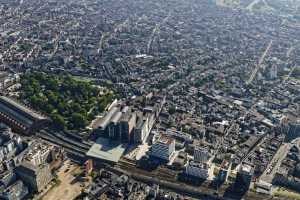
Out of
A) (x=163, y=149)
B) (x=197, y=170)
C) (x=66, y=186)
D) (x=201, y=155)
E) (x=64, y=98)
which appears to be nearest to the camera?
(x=66, y=186)

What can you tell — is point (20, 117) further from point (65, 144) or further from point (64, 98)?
point (64, 98)

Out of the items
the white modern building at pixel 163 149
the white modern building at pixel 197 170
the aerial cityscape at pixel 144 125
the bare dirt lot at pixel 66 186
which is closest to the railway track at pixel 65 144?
the aerial cityscape at pixel 144 125

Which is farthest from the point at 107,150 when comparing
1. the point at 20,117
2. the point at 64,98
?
the point at 64,98

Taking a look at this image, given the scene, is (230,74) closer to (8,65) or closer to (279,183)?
(279,183)

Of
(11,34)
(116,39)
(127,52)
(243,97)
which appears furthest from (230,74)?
(11,34)

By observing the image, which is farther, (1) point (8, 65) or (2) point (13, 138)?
(1) point (8, 65)

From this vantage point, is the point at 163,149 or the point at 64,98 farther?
the point at 64,98
